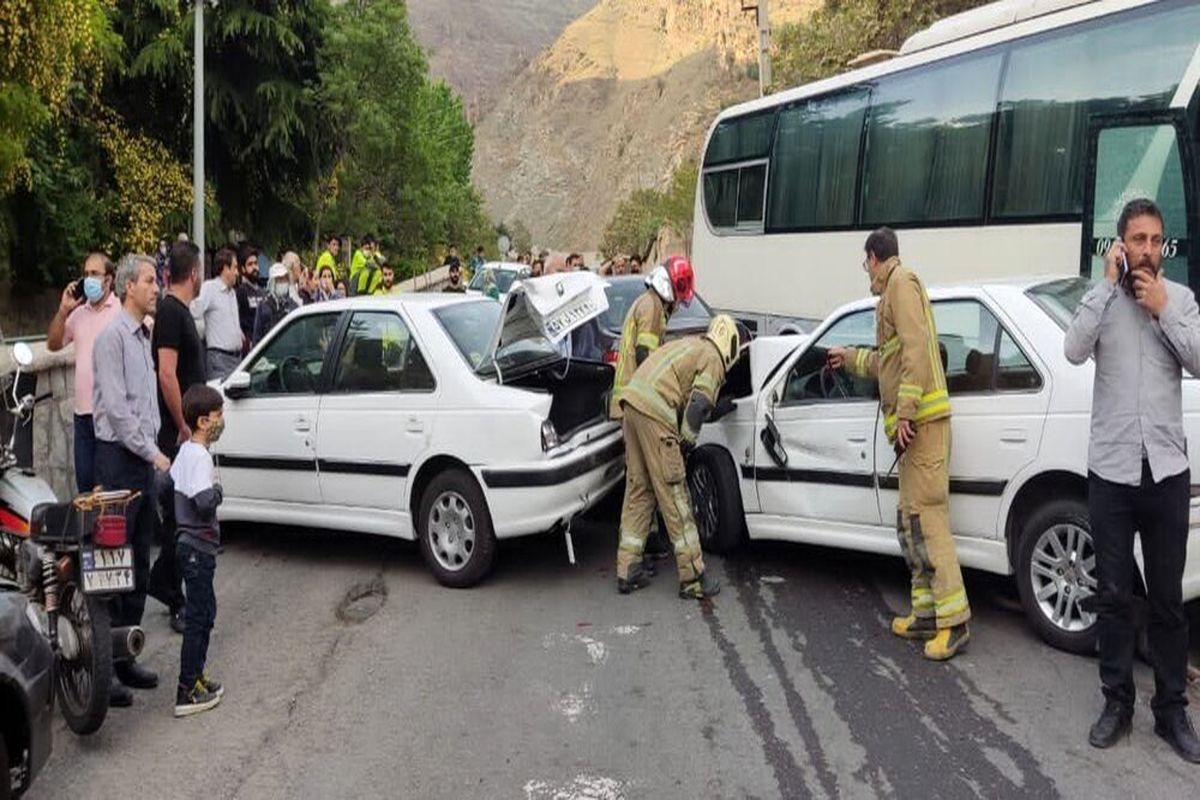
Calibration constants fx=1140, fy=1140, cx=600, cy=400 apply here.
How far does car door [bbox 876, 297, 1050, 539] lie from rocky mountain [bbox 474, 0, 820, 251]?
78969mm

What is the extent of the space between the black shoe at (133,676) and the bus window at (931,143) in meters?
7.49

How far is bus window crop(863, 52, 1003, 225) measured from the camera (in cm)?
978

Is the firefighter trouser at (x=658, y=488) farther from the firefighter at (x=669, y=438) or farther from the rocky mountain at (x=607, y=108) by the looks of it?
the rocky mountain at (x=607, y=108)

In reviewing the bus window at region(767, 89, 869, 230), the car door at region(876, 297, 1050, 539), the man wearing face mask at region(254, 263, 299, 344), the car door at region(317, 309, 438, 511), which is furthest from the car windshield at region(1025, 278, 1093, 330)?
the man wearing face mask at region(254, 263, 299, 344)

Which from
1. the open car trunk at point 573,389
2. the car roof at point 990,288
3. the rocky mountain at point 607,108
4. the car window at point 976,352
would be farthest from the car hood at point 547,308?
the rocky mountain at point 607,108

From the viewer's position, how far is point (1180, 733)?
4402 mm

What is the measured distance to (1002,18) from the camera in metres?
10.0

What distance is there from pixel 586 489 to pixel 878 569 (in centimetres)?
192

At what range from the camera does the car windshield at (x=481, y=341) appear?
6848 mm

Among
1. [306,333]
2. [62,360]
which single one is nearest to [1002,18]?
[306,333]

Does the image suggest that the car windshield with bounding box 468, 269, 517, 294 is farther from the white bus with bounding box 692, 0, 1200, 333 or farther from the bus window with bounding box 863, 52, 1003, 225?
the bus window with bounding box 863, 52, 1003, 225

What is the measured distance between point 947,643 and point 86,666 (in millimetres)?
3832

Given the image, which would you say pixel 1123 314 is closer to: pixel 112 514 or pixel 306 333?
pixel 112 514

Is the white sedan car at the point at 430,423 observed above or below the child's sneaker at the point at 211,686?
above
